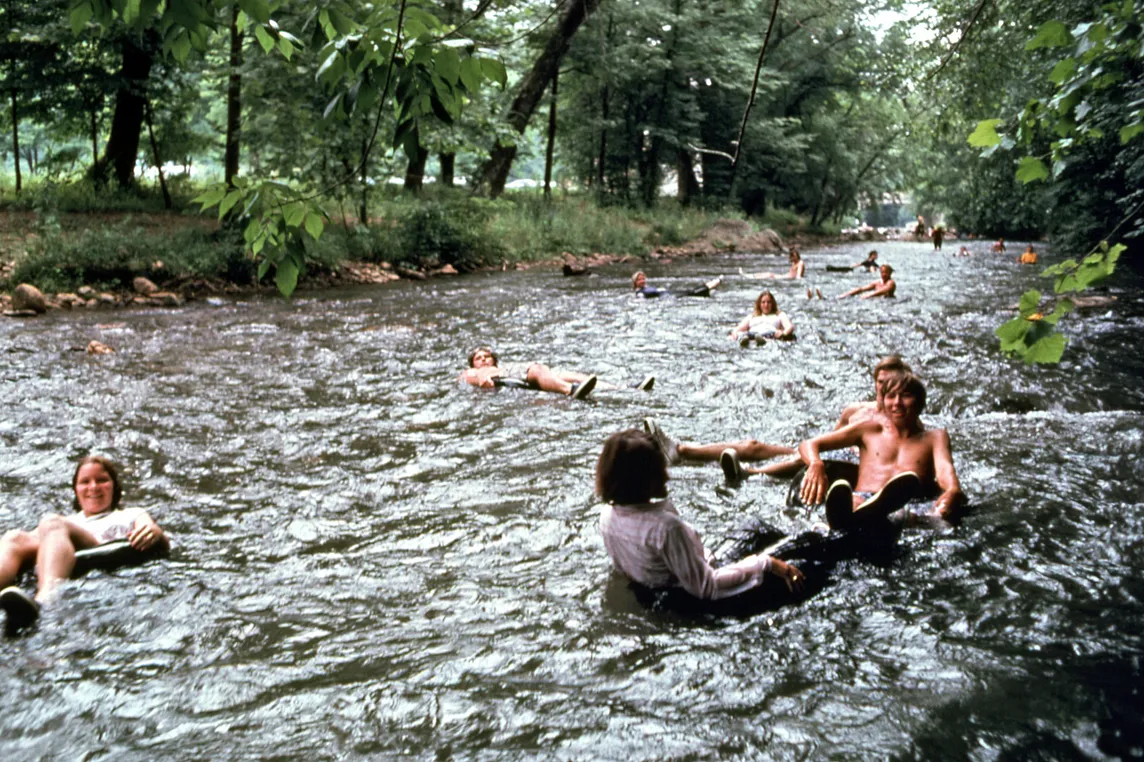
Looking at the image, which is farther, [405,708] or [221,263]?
[221,263]

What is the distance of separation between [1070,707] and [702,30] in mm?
34917

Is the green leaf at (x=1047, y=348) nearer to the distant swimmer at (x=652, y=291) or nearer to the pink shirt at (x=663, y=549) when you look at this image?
the pink shirt at (x=663, y=549)

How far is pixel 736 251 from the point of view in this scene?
36688mm

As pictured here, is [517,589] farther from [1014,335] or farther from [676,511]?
[1014,335]

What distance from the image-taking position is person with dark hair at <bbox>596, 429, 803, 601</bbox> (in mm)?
4574

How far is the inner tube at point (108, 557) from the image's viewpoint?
5258 mm

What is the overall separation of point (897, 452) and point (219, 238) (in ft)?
55.9

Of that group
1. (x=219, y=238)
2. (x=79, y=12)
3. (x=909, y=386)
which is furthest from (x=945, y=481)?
(x=219, y=238)

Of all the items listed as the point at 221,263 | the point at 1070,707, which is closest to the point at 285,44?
the point at 1070,707

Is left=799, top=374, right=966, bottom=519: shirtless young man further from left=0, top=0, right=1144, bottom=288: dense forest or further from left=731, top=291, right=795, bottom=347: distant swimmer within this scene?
left=731, top=291, right=795, bottom=347: distant swimmer

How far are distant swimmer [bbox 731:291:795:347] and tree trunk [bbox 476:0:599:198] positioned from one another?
15.4 metres

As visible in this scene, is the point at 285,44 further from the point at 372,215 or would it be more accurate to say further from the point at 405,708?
the point at 372,215

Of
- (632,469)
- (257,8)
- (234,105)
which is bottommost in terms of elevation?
(632,469)

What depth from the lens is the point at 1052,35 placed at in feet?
10.6
